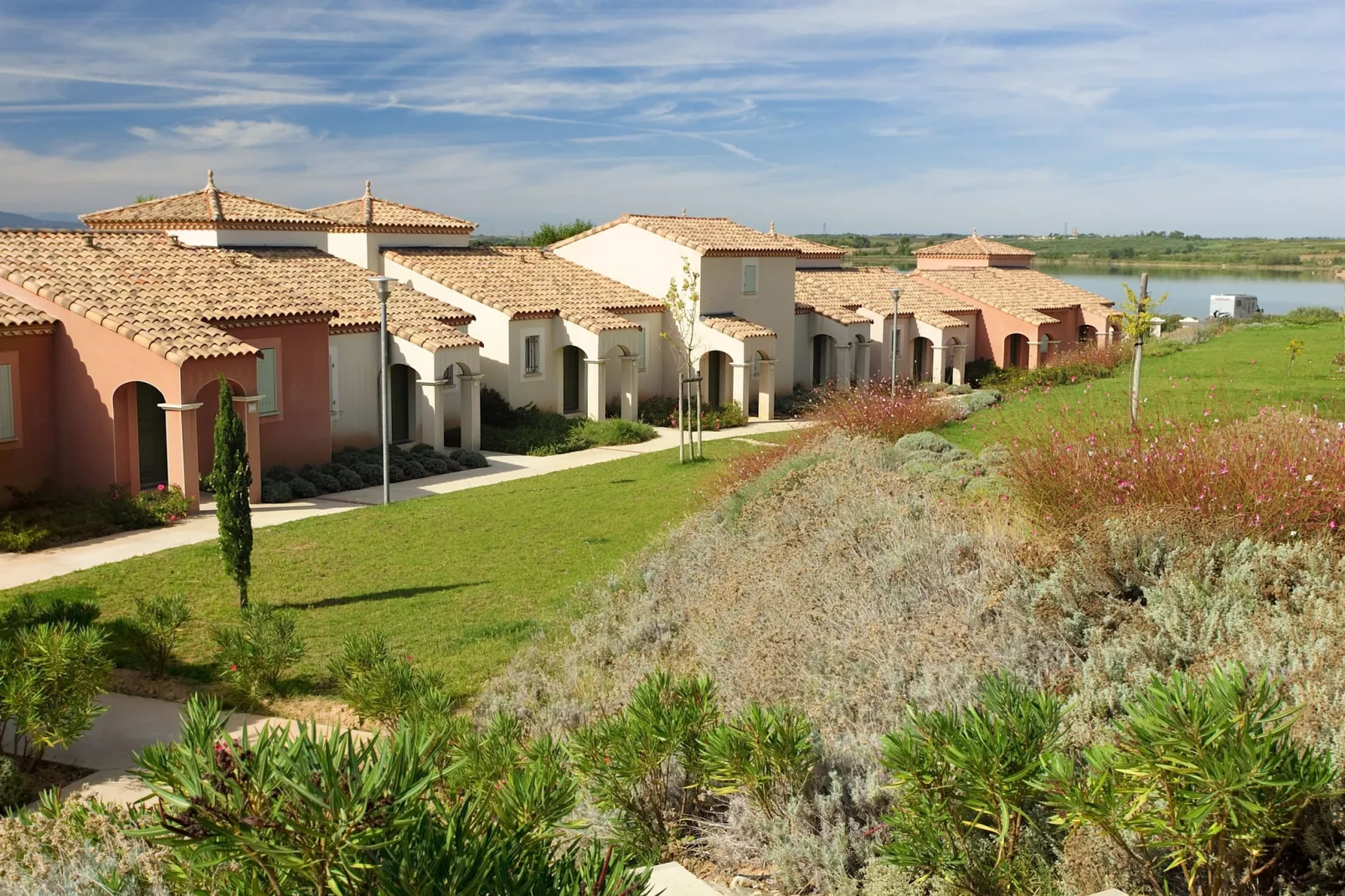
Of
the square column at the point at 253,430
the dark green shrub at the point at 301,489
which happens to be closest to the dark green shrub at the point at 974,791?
the square column at the point at 253,430

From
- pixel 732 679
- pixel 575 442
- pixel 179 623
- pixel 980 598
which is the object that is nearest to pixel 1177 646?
pixel 980 598

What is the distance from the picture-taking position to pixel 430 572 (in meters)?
13.8

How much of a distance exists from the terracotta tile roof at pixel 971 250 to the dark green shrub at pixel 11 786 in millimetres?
47604

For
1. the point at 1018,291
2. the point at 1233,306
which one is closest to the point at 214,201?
the point at 1018,291

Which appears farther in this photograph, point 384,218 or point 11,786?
point 384,218

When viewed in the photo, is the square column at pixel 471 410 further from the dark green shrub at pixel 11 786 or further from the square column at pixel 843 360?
the dark green shrub at pixel 11 786

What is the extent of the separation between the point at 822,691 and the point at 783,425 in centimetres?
2292

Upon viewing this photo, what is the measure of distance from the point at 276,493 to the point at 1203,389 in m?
18.8

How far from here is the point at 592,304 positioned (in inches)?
1147

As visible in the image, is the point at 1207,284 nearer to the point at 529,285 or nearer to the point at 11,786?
the point at 529,285

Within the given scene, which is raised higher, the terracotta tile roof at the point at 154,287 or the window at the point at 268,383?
the terracotta tile roof at the point at 154,287

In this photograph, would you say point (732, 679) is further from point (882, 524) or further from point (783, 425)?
point (783, 425)

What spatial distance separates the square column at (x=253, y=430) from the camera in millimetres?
18156

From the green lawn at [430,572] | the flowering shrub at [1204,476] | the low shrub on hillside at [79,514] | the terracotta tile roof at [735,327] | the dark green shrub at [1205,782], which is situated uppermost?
the terracotta tile roof at [735,327]
